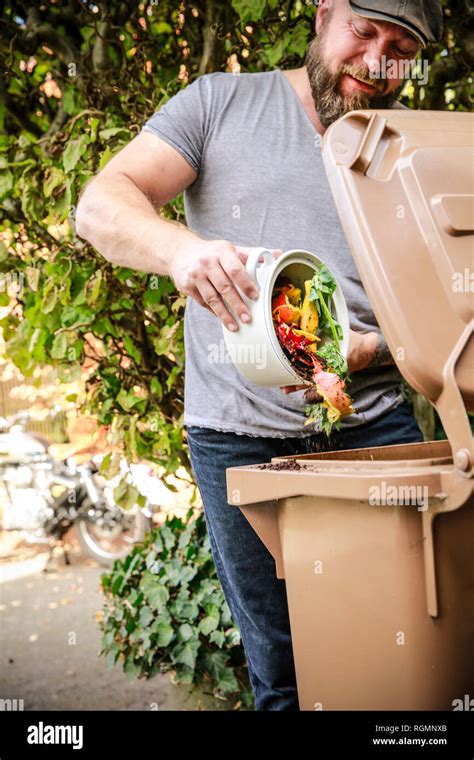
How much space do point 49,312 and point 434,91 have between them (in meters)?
1.69

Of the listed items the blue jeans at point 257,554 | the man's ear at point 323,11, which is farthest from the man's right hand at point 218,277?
the man's ear at point 323,11

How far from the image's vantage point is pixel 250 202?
7.24 ft

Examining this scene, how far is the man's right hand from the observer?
5.71 feet

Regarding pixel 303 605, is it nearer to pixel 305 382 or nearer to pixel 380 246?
pixel 305 382

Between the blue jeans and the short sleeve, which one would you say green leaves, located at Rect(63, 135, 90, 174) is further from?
the blue jeans

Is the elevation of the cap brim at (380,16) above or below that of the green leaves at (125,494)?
above

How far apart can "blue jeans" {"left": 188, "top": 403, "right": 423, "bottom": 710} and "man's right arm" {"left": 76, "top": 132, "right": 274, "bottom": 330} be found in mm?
512

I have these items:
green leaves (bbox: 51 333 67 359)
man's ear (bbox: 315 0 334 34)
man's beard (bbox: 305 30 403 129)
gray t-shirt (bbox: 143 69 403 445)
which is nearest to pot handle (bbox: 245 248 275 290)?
gray t-shirt (bbox: 143 69 403 445)

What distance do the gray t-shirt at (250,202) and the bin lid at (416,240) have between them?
46 cm

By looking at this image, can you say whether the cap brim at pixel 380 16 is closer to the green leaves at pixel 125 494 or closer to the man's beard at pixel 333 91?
the man's beard at pixel 333 91

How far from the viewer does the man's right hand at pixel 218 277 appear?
1.74m

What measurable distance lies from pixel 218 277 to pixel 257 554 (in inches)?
33.2

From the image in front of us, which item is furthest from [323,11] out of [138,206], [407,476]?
[407,476]
